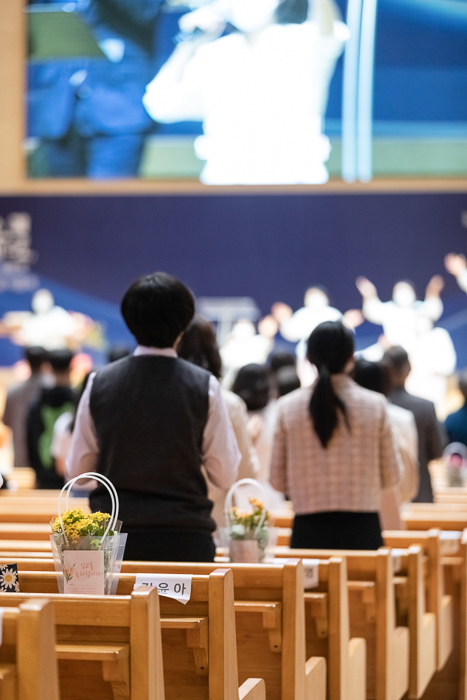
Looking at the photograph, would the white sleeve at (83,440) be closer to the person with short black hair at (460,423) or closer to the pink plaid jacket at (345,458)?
the pink plaid jacket at (345,458)

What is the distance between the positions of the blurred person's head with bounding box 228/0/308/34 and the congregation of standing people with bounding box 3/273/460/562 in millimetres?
5790

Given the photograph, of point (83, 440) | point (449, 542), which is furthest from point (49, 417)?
point (83, 440)

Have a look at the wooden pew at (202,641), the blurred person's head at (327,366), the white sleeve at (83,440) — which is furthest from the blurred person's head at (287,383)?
the wooden pew at (202,641)

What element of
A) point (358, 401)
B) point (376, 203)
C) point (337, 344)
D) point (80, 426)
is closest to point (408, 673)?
point (358, 401)

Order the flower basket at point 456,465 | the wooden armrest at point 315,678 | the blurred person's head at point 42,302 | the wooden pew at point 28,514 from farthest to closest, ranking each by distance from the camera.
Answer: the blurred person's head at point 42,302, the flower basket at point 456,465, the wooden pew at point 28,514, the wooden armrest at point 315,678

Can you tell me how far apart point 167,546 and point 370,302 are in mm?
7356

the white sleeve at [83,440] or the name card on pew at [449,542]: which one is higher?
the white sleeve at [83,440]

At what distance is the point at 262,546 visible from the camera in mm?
2459

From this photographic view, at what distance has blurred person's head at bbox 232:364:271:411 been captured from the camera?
412 centimetres

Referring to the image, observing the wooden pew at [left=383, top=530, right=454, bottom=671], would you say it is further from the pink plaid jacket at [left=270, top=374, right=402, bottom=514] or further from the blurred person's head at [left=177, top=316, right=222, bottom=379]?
the blurred person's head at [left=177, top=316, right=222, bottom=379]

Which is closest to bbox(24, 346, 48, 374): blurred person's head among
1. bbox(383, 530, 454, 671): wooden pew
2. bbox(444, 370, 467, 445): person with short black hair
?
bbox(444, 370, 467, 445): person with short black hair

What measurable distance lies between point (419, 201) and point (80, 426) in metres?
7.68

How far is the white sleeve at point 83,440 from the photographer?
2.42 metres

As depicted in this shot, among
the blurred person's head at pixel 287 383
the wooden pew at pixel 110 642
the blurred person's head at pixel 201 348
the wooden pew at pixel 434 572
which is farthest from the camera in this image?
the blurred person's head at pixel 287 383
